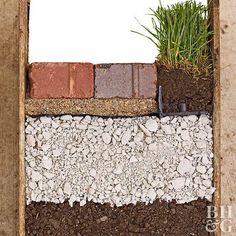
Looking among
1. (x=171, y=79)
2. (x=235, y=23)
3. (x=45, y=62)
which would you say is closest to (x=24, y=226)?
(x=45, y=62)

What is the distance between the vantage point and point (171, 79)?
143 cm

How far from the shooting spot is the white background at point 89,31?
152cm

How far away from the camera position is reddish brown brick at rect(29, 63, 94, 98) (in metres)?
1.41

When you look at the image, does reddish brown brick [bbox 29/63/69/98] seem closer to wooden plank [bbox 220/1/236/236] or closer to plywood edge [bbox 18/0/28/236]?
plywood edge [bbox 18/0/28/236]

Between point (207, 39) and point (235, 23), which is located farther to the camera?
point (235, 23)

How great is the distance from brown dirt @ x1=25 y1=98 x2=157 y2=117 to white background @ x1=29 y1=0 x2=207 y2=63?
5.6 inches

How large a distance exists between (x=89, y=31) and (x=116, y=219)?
527 millimetres

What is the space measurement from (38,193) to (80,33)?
0.46 meters

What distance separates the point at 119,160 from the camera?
1.44 meters

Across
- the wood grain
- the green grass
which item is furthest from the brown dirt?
the wood grain

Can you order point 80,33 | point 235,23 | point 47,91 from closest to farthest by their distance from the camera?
point 47,91 < point 80,33 < point 235,23

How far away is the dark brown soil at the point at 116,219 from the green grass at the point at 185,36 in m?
0.37

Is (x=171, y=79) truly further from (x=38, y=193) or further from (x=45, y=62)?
(x=38, y=193)

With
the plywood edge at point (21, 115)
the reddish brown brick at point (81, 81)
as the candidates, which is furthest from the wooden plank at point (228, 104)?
the plywood edge at point (21, 115)
